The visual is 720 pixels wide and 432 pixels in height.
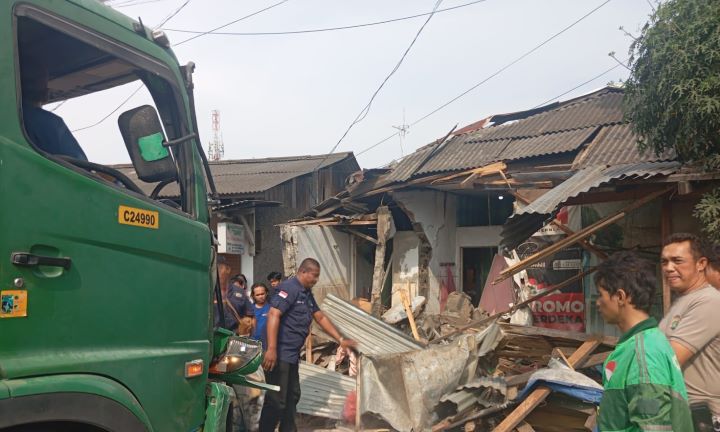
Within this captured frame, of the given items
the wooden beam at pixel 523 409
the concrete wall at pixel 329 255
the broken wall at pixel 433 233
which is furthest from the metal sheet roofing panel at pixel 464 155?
the wooden beam at pixel 523 409

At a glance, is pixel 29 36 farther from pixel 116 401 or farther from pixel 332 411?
pixel 332 411

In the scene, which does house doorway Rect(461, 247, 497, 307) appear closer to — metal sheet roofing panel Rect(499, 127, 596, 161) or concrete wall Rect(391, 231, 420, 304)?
concrete wall Rect(391, 231, 420, 304)

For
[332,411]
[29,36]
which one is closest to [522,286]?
[332,411]

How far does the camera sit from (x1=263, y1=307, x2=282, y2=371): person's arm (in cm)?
520

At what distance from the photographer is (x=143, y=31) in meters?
2.89

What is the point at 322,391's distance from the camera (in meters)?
7.23

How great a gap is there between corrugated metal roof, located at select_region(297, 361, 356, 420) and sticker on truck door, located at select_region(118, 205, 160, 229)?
15.8 feet

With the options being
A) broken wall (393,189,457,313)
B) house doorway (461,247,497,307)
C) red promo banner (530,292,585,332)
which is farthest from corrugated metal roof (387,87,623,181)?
red promo banner (530,292,585,332)

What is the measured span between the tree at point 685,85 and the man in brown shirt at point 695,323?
10.4ft

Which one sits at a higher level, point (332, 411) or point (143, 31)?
point (143, 31)

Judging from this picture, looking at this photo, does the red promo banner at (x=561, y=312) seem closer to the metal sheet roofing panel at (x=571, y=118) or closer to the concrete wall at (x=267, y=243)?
the metal sheet roofing panel at (x=571, y=118)

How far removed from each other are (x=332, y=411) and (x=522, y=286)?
14.8ft

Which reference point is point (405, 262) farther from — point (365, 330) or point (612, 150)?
point (612, 150)

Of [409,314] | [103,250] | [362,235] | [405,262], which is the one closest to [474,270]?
[405,262]
